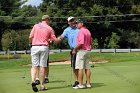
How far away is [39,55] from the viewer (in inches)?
478

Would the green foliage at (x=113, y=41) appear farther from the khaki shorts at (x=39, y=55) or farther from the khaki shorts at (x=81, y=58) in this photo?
the khaki shorts at (x=39, y=55)

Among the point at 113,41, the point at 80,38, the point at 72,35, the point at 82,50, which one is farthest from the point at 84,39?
the point at 113,41

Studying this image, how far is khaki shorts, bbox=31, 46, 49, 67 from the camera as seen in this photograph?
12.0 meters

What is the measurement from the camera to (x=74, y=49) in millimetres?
12336

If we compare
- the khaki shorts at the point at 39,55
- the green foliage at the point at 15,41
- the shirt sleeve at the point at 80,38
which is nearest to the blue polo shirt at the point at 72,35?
the shirt sleeve at the point at 80,38

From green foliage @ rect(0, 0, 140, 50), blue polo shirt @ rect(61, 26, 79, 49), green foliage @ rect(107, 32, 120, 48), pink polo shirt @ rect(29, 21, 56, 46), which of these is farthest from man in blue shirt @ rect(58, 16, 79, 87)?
green foliage @ rect(0, 0, 140, 50)

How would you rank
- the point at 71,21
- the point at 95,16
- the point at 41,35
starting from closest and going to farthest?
1. the point at 41,35
2. the point at 71,21
3. the point at 95,16

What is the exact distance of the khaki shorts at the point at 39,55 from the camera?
39.5 feet

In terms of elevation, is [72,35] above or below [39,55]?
above

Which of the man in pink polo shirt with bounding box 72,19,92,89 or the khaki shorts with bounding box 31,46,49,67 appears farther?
the man in pink polo shirt with bounding box 72,19,92,89

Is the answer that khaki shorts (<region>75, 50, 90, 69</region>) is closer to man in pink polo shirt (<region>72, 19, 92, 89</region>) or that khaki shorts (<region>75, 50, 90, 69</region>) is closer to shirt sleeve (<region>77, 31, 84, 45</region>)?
man in pink polo shirt (<region>72, 19, 92, 89</region>)

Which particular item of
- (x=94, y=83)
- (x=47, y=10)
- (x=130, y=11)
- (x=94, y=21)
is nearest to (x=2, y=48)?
(x=47, y=10)

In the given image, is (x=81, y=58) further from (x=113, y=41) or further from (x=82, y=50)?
(x=113, y=41)

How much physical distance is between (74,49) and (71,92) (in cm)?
152
